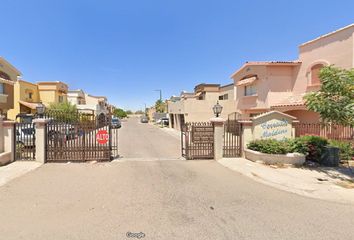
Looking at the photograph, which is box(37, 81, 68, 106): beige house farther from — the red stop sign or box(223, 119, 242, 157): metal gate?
box(223, 119, 242, 157): metal gate

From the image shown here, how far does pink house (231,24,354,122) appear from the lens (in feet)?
46.2

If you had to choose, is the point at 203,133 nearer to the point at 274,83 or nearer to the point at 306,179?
the point at 306,179

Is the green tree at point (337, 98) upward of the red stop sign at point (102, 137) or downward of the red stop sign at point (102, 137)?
upward

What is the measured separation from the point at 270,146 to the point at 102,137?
26.3 feet

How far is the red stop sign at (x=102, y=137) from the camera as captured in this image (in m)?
9.94

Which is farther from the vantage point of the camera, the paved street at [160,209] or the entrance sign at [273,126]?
the entrance sign at [273,126]

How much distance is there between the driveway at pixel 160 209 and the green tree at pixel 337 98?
3594 mm

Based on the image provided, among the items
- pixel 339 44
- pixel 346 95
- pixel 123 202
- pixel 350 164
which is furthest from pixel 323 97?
pixel 339 44

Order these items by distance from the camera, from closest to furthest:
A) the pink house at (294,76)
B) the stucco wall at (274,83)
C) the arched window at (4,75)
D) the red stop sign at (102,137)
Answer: the red stop sign at (102,137) → the pink house at (294,76) → the stucco wall at (274,83) → the arched window at (4,75)

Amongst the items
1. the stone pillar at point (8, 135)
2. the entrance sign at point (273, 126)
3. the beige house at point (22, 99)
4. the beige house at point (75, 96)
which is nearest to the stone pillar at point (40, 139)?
the stone pillar at point (8, 135)

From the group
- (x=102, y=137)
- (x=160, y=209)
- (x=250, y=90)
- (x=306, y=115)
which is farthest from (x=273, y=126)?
(x=250, y=90)

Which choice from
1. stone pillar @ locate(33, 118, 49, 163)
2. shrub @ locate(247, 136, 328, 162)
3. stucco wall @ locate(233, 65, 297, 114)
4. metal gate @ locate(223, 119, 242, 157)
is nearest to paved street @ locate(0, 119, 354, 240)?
stone pillar @ locate(33, 118, 49, 163)

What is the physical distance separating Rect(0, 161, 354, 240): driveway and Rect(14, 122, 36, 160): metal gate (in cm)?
334

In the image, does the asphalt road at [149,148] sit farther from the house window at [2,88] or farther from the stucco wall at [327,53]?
the house window at [2,88]
